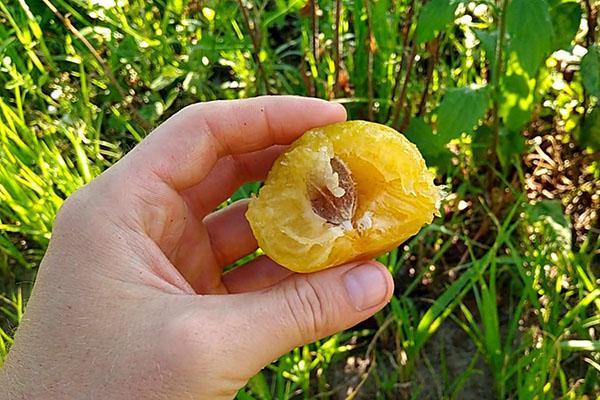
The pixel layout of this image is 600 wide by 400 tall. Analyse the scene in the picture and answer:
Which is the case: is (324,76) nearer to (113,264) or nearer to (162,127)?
(162,127)

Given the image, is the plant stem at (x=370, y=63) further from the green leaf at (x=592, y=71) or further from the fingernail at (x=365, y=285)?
the fingernail at (x=365, y=285)

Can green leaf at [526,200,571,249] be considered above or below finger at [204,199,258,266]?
below

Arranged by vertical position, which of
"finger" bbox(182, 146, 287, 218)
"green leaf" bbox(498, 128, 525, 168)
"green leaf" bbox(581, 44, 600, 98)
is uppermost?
"green leaf" bbox(581, 44, 600, 98)

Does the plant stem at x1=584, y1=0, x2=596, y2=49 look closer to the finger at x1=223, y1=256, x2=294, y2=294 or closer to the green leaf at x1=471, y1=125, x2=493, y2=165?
the green leaf at x1=471, y1=125, x2=493, y2=165

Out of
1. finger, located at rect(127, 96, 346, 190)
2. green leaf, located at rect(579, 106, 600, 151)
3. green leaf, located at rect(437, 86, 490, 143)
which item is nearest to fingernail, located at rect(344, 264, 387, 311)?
finger, located at rect(127, 96, 346, 190)

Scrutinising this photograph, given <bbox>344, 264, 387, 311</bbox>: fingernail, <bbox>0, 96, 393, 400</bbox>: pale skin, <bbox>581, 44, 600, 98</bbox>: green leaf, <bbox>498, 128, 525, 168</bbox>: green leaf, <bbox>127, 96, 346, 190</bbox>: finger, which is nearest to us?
<bbox>0, 96, 393, 400</bbox>: pale skin

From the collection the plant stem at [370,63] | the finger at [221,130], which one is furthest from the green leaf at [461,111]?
Result: the finger at [221,130]

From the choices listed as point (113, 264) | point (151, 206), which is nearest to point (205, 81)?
point (151, 206)

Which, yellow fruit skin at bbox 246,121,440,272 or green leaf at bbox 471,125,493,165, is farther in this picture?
green leaf at bbox 471,125,493,165
